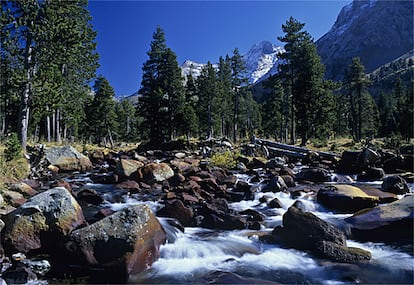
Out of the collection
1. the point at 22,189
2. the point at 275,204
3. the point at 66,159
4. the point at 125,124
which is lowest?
the point at 275,204

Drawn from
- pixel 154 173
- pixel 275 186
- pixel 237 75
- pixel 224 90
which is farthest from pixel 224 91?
pixel 275 186

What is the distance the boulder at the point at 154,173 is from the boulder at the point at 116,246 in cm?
904

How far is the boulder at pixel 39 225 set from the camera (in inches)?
264

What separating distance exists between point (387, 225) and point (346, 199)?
2565mm

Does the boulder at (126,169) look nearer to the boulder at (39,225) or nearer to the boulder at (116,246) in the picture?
the boulder at (39,225)

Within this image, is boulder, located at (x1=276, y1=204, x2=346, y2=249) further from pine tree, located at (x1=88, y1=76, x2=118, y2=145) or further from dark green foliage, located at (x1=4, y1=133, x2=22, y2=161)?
pine tree, located at (x1=88, y1=76, x2=118, y2=145)

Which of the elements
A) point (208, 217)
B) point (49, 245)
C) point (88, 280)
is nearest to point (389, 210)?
point (208, 217)

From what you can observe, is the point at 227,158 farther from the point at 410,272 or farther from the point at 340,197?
the point at 410,272

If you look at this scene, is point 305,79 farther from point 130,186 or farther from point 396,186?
point 130,186

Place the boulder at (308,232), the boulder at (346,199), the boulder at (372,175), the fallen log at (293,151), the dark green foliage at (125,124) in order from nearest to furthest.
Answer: the boulder at (308,232) → the boulder at (346,199) → the boulder at (372,175) → the fallen log at (293,151) → the dark green foliage at (125,124)

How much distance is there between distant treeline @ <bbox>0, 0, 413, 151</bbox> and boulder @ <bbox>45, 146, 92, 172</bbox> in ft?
6.60

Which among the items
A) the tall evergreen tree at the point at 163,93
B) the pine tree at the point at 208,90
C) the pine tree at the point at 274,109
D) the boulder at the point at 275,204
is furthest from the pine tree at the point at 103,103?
the boulder at the point at 275,204

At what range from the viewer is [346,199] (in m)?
10.7

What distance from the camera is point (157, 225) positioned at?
7297 millimetres
